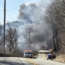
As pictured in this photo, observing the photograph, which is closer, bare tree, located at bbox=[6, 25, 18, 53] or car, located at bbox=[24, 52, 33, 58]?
car, located at bbox=[24, 52, 33, 58]

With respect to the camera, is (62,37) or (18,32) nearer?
(62,37)

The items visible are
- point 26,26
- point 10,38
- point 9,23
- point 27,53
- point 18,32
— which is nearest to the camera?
point 27,53

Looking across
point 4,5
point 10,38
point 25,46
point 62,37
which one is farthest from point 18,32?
point 4,5

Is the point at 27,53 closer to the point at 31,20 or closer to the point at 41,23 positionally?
the point at 41,23

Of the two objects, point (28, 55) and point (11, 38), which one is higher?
point (11, 38)

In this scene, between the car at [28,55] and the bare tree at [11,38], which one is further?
the bare tree at [11,38]

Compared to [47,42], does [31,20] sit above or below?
above

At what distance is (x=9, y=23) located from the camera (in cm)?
9156

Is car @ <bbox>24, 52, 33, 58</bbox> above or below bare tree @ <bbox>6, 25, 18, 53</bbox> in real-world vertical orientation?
below

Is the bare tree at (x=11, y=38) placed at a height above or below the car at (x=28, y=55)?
above

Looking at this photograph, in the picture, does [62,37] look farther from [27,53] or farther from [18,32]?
[18,32]

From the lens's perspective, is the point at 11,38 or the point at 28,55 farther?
the point at 11,38

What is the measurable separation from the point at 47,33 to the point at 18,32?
1211 cm

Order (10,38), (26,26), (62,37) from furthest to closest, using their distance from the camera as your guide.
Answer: (26,26) < (10,38) < (62,37)
